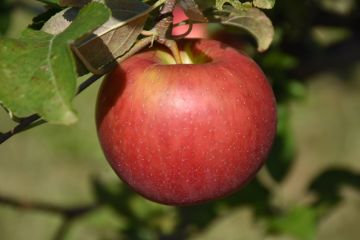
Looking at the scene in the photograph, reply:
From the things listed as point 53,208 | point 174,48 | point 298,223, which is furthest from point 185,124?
point 53,208

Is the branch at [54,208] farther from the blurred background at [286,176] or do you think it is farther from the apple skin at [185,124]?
the apple skin at [185,124]

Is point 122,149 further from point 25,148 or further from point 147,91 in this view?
point 25,148

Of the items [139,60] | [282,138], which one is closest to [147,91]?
[139,60]

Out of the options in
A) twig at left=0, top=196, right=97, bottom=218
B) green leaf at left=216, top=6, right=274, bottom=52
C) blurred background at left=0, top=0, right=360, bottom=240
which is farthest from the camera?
twig at left=0, top=196, right=97, bottom=218

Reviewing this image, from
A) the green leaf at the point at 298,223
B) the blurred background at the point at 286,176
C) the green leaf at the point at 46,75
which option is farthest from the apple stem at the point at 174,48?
the green leaf at the point at 298,223

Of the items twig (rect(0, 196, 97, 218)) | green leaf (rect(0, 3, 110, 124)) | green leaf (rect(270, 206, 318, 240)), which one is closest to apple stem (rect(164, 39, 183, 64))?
green leaf (rect(0, 3, 110, 124))

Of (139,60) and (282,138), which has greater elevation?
(139,60)

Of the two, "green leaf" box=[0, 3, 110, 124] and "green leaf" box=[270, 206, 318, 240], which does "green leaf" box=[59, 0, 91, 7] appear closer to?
"green leaf" box=[0, 3, 110, 124]
